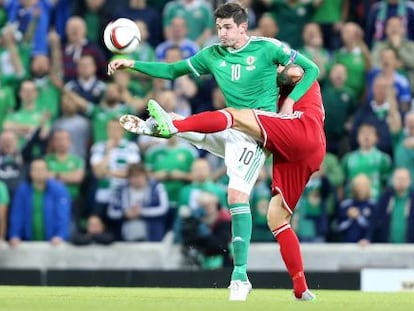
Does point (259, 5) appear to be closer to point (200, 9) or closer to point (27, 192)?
point (200, 9)

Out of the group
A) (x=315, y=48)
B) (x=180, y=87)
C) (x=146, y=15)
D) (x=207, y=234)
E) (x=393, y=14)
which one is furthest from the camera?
(x=146, y=15)

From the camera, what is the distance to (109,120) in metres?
19.6

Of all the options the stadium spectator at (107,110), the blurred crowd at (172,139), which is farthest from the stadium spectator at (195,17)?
the stadium spectator at (107,110)

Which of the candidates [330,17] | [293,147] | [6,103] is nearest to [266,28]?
[330,17]

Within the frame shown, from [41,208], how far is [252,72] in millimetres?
6991

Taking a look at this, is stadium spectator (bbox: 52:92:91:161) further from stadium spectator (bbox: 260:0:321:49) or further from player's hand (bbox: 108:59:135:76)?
player's hand (bbox: 108:59:135:76)

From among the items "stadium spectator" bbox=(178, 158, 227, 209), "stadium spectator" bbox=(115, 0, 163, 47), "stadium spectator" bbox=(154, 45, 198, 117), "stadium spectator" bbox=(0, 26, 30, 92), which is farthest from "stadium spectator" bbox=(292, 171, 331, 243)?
"stadium spectator" bbox=(0, 26, 30, 92)

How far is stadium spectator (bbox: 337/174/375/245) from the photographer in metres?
18.2

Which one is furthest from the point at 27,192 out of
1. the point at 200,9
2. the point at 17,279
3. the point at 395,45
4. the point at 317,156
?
the point at 317,156

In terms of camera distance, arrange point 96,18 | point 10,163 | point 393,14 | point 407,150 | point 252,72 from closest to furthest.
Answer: point 252,72
point 407,150
point 10,163
point 393,14
point 96,18

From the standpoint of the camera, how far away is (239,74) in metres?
12.5

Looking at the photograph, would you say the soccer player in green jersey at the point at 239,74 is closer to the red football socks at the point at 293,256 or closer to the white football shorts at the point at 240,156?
the white football shorts at the point at 240,156

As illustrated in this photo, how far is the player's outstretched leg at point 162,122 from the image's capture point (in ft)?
38.4

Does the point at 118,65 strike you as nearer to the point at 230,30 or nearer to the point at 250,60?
the point at 230,30
